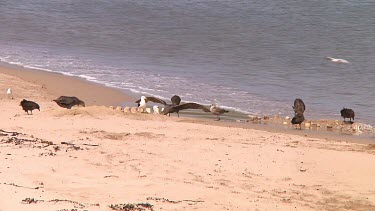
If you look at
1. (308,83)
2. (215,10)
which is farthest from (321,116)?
(215,10)

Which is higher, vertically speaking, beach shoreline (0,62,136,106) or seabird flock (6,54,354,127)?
beach shoreline (0,62,136,106)

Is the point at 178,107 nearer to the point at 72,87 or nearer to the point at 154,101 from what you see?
the point at 154,101

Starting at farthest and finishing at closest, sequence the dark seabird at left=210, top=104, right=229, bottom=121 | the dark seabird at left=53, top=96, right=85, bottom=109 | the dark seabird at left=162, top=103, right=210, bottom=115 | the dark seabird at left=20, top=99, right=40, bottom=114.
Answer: the dark seabird at left=210, top=104, right=229, bottom=121
the dark seabird at left=162, top=103, right=210, bottom=115
the dark seabird at left=53, top=96, right=85, bottom=109
the dark seabird at left=20, top=99, right=40, bottom=114

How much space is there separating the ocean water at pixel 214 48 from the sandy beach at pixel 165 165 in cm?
349

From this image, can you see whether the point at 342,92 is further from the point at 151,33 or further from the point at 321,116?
the point at 151,33

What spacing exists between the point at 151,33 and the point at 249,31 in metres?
3.45

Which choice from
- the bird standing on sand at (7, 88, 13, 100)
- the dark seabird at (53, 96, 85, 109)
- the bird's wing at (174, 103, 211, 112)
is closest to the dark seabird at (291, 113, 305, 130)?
the bird's wing at (174, 103, 211, 112)

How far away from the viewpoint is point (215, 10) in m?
32.2

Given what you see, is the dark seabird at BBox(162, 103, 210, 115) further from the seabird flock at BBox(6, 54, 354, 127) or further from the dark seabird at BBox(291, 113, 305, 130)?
the dark seabird at BBox(291, 113, 305, 130)

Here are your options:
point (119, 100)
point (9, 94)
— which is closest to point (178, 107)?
point (119, 100)

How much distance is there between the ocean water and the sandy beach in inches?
138

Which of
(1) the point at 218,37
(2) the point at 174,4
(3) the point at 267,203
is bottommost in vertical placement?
(3) the point at 267,203

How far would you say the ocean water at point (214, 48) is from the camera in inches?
652

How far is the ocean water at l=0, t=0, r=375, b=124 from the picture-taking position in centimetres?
1656
